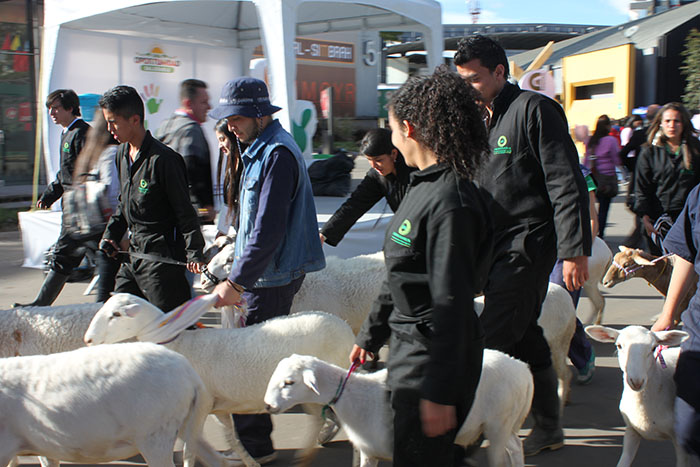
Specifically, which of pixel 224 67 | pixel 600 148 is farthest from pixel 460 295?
pixel 224 67

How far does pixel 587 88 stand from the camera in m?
26.9

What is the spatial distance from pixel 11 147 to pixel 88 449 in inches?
574

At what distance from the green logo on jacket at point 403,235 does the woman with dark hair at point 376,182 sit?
2091 mm

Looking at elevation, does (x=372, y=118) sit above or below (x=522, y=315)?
above

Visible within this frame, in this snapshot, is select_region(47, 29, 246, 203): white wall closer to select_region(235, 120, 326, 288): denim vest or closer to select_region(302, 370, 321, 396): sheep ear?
select_region(235, 120, 326, 288): denim vest

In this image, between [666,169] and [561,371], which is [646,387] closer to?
[561,371]

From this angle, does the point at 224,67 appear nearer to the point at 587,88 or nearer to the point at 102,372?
the point at 102,372

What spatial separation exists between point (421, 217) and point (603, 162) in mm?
7530

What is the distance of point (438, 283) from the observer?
75.0 inches

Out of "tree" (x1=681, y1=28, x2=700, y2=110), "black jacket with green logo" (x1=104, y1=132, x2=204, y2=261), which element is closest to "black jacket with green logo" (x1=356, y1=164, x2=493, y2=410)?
"black jacket with green logo" (x1=104, y1=132, x2=204, y2=261)

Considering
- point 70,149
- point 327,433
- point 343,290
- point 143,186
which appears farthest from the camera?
point 70,149

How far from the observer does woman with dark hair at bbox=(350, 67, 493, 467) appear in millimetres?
1903

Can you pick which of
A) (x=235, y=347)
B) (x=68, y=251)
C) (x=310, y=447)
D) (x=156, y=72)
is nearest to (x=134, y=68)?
(x=156, y=72)

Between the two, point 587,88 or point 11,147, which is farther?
point 587,88
